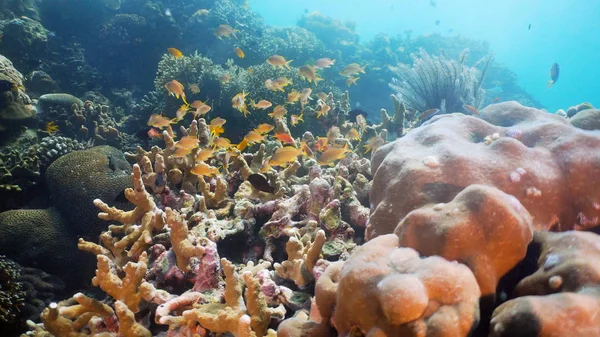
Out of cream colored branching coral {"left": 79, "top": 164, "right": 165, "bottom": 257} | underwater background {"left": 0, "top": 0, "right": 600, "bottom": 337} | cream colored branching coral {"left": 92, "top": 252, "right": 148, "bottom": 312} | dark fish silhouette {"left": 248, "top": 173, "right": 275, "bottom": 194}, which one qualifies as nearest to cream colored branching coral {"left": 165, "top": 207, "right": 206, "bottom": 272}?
underwater background {"left": 0, "top": 0, "right": 600, "bottom": 337}

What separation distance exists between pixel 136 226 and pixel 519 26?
178817 millimetres

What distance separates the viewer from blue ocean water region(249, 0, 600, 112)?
10250cm

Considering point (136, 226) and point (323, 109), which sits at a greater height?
point (323, 109)

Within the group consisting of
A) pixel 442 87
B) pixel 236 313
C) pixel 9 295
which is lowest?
pixel 9 295

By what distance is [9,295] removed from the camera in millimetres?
3596

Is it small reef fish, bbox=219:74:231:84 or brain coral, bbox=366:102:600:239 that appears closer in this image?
brain coral, bbox=366:102:600:239

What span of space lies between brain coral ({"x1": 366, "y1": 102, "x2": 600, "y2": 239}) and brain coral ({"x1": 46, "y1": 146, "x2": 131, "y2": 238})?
3.96 metres

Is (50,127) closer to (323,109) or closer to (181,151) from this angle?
(181,151)

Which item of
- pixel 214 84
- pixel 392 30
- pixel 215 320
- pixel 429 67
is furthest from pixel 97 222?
pixel 392 30

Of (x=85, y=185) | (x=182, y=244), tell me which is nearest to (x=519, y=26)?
(x=85, y=185)

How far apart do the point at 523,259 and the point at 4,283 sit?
5126 millimetres

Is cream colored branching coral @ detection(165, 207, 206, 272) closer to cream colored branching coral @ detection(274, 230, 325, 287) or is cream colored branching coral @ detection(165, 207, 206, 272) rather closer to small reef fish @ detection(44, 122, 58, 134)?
cream colored branching coral @ detection(274, 230, 325, 287)

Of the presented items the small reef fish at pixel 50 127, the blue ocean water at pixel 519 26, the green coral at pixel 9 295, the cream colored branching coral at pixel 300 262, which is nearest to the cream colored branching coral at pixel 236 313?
the cream colored branching coral at pixel 300 262

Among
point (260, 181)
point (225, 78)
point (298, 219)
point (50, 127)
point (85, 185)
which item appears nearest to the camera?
point (260, 181)
